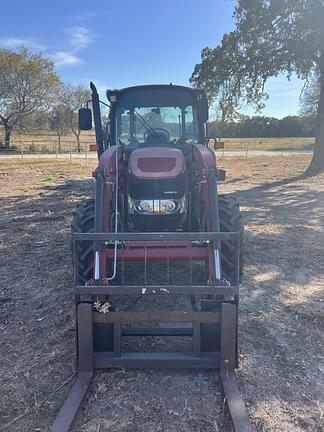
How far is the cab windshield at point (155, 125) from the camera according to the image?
505 cm

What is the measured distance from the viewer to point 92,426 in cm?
251

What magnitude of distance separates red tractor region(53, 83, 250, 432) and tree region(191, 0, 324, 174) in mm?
11653

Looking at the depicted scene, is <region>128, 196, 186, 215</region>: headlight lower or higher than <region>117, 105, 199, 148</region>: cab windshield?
lower

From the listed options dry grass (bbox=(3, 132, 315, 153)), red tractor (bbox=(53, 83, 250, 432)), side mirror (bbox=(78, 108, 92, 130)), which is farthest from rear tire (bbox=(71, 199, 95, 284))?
dry grass (bbox=(3, 132, 315, 153))

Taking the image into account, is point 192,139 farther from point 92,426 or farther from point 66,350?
point 92,426

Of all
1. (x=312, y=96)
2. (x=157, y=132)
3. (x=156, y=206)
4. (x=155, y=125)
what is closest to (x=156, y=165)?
(x=156, y=206)

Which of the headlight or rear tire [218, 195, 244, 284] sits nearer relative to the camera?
the headlight

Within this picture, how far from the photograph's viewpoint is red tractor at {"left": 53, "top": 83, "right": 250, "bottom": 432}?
9.94ft

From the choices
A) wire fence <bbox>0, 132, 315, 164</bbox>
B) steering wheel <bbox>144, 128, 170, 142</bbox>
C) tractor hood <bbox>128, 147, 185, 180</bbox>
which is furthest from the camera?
wire fence <bbox>0, 132, 315, 164</bbox>

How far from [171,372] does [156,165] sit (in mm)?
1863

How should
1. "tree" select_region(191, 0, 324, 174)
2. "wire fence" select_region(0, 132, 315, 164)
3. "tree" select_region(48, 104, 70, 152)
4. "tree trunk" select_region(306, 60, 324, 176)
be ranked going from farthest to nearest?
"tree" select_region(48, 104, 70, 152) → "wire fence" select_region(0, 132, 315, 164) → "tree trunk" select_region(306, 60, 324, 176) → "tree" select_region(191, 0, 324, 174)

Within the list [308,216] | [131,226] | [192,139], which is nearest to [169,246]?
[131,226]

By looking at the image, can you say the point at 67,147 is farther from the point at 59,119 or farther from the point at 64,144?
the point at 59,119

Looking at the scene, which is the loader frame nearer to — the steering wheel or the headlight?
the headlight
